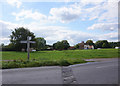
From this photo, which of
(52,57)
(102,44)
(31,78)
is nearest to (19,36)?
(52,57)

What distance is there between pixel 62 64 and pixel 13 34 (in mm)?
44216

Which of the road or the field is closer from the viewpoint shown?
the road

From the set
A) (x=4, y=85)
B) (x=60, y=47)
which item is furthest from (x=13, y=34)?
(x=4, y=85)

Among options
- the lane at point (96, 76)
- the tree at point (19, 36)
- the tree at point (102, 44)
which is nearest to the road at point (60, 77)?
the lane at point (96, 76)

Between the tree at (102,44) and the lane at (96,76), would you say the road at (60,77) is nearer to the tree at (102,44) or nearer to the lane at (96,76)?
the lane at (96,76)

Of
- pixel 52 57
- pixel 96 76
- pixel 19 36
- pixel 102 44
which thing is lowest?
pixel 96 76

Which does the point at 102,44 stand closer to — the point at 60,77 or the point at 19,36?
the point at 19,36

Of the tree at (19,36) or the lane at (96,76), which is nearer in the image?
the lane at (96,76)

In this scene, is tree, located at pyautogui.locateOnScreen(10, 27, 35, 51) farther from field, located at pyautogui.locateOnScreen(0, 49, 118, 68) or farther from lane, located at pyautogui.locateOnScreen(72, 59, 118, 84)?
lane, located at pyautogui.locateOnScreen(72, 59, 118, 84)

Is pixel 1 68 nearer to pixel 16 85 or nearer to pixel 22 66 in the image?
pixel 22 66

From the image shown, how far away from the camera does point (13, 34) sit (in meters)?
51.2

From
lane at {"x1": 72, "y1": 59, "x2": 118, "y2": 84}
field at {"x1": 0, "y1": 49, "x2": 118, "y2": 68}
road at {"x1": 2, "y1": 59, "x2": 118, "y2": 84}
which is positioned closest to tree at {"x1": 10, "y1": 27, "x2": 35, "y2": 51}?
field at {"x1": 0, "y1": 49, "x2": 118, "y2": 68}

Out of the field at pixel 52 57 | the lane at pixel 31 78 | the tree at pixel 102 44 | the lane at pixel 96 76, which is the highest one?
the tree at pixel 102 44

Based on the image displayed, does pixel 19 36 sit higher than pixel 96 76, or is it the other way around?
pixel 19 36
